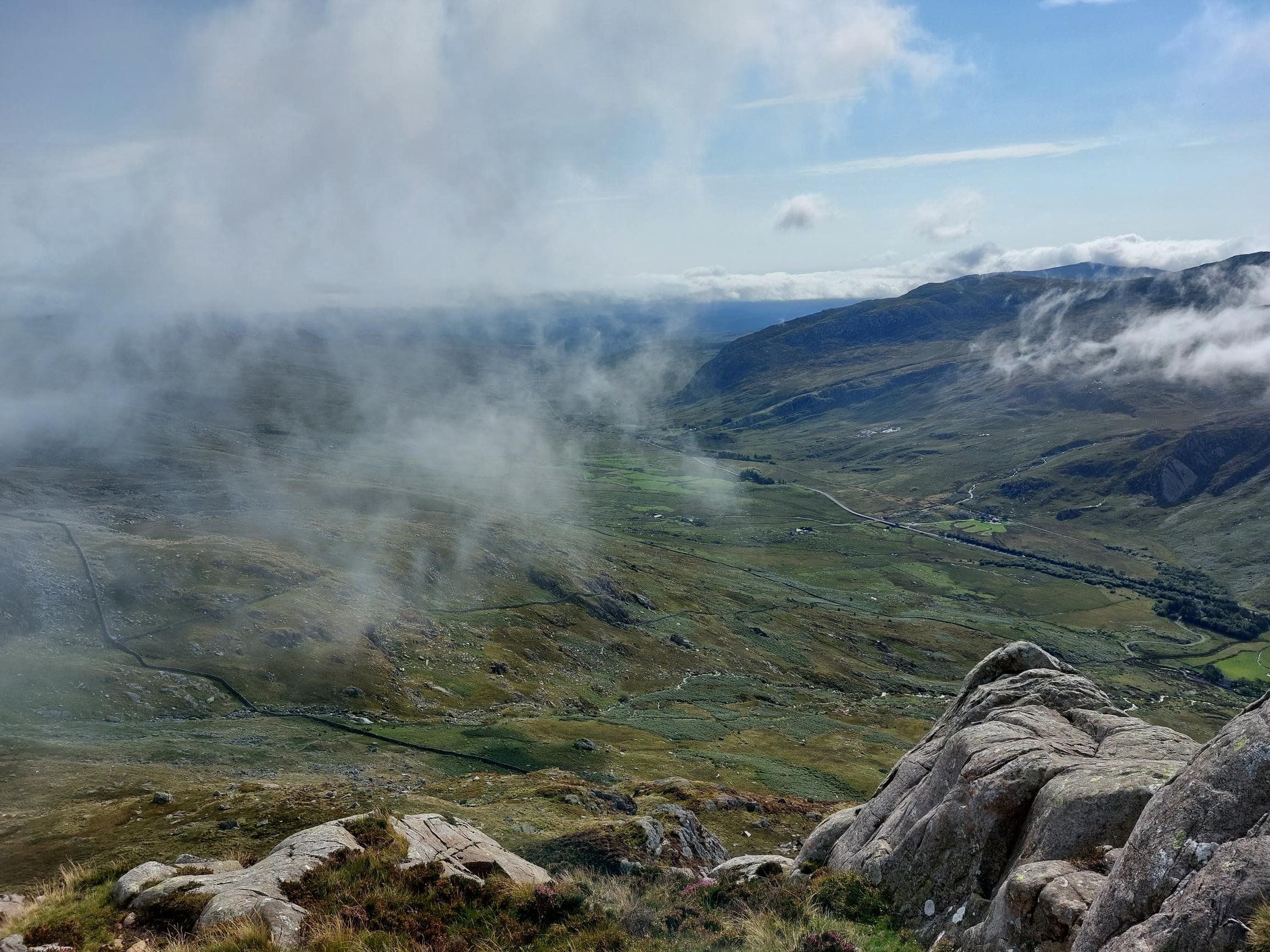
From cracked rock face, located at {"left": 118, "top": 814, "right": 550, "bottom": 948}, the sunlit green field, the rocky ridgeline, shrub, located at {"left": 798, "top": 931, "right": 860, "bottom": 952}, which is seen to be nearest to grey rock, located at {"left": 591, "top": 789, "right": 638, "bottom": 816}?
the sunlit green field

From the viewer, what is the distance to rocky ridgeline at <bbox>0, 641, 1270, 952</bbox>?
48.3 ft

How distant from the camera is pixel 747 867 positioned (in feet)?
103

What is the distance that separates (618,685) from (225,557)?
68.5m

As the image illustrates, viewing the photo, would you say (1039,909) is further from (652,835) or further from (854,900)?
(652,835)

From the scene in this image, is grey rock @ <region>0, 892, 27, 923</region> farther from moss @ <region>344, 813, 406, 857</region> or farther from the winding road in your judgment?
the winding road

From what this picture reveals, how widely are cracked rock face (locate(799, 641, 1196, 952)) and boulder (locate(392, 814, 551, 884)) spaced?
12125mm

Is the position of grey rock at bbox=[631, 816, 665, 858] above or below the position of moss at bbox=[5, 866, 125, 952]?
below

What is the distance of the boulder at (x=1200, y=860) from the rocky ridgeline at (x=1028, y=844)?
0.03 metres

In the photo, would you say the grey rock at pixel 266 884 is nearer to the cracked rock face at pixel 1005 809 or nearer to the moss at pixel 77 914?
the moss at pixel 77 914

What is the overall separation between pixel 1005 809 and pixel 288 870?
2181 centimetres

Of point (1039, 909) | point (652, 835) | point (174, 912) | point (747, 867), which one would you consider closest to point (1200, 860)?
point (1039, 909)

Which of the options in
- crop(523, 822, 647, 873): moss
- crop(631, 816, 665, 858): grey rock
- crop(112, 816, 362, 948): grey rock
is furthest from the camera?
crop(631, 816, 665, 858): grey rock

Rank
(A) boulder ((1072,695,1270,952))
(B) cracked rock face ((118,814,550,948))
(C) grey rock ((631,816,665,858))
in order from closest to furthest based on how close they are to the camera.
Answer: (A) boulder ((1072,695,1270,952)) → (B) cracked rock face ((118,814,550,948)) → (C) grey rock ((631,816,665,858))

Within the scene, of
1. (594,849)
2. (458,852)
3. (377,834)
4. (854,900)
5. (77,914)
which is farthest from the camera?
(594,849)
